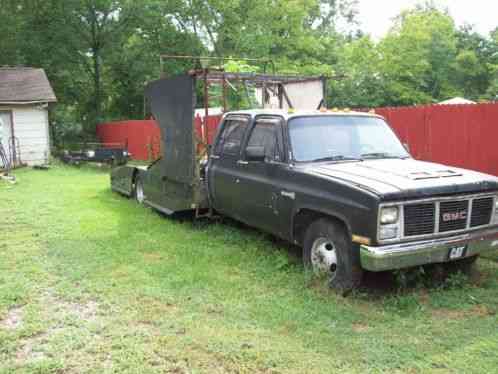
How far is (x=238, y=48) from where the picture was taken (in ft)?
104

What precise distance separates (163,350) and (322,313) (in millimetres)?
1536

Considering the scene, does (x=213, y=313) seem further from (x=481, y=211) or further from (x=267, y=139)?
(x=481, y=211)

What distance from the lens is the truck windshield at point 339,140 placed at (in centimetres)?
593

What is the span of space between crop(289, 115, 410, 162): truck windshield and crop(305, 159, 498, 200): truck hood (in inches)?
9.0

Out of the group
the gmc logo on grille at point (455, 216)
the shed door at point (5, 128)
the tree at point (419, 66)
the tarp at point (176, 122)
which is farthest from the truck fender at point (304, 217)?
the tree at point (419, 66)

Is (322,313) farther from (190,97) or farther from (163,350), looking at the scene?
(190,97)

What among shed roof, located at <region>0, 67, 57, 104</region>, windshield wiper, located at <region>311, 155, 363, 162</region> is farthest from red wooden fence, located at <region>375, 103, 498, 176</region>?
shed roof, located at <region>0, 67, 57, 104</region>

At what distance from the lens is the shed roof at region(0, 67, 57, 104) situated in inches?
793

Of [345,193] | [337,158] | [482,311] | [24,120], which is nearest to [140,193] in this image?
[337,158]

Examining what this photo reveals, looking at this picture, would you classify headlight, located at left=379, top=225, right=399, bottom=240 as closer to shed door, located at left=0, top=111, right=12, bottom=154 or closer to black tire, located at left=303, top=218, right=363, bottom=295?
black tire, located at left=303, top=218, right=363, bottom=295

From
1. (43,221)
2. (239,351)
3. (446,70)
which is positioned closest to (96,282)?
(239,351)

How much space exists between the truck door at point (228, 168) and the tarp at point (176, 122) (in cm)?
44

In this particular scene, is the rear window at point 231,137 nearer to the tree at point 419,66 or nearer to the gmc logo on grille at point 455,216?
the gmc logo on grille at point 455,216

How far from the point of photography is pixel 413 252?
471cm
